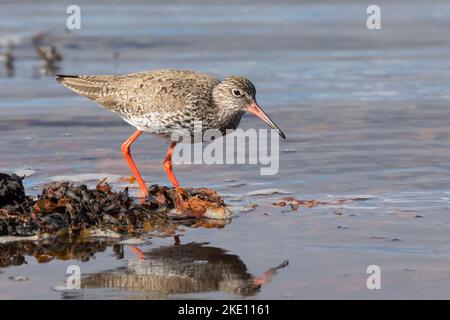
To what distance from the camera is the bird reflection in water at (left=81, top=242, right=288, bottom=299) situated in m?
6.10

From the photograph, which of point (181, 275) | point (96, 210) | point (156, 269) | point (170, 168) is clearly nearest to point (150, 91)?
point (170, 168)

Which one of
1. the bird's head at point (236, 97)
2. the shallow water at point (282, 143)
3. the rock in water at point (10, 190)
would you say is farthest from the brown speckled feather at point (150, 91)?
the rock in water at point (10, 190)

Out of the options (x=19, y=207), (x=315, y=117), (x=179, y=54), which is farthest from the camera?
(x=179, y=54)

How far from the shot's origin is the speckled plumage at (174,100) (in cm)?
867

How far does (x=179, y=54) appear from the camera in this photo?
15.2 m

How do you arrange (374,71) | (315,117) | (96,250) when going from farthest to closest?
(374,71) → (315,117) → (96,250)

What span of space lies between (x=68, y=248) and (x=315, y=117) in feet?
17.2

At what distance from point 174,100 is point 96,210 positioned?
157 centimetres

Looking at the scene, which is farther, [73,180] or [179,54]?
[179,54]

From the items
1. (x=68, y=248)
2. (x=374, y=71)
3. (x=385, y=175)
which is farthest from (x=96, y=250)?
(x=374, y=71)

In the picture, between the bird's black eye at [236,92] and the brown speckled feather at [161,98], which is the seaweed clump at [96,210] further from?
the bird's black eye at [236,92]

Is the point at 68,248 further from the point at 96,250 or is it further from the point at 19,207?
the point at 19,207

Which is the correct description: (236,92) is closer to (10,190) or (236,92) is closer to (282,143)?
(282,143)
